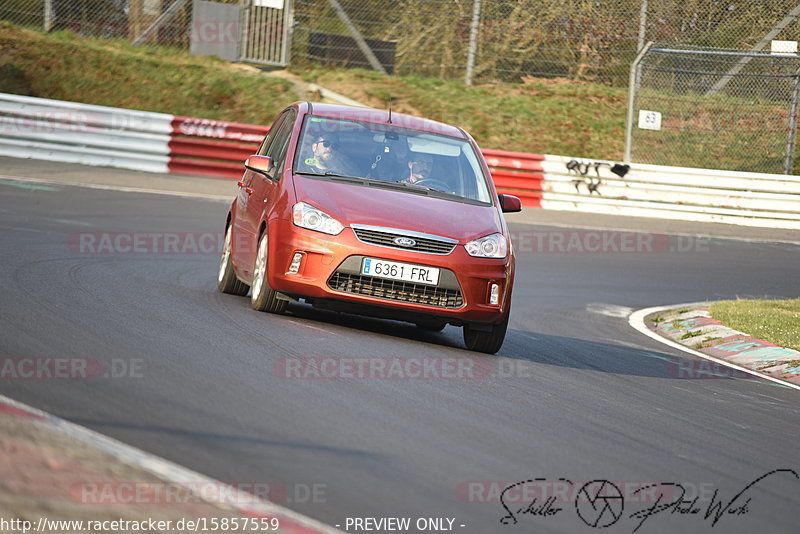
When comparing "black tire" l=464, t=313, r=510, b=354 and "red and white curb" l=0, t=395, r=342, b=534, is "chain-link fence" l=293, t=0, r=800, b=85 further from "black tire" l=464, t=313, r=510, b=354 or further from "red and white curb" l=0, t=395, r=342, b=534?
"red and white curb" l=0, t=395, r=342, b=534

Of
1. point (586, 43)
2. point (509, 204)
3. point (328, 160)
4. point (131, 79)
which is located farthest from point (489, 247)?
point (131, 79)

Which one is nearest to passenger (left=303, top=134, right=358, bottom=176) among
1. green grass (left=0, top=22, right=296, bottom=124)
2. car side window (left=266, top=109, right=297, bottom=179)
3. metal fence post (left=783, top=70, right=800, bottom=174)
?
car side window (left=266, top=109, right=297, bottom=179)

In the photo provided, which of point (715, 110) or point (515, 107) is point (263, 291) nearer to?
point (715, 110)

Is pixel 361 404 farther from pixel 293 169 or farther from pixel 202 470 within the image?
pixel 293 169

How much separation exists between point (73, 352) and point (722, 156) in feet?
62.5

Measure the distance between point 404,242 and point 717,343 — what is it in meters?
4.59

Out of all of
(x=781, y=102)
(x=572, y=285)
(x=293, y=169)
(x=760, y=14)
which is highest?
(x=760, y=14)

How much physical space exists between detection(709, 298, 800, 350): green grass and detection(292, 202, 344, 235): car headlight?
191 inches

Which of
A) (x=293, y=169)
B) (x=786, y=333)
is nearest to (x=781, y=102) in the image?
(x=786, y=333)

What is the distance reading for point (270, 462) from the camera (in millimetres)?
4570

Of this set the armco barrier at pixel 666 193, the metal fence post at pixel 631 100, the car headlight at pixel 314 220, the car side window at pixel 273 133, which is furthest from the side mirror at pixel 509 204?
the metal fence post at pixel 631 100

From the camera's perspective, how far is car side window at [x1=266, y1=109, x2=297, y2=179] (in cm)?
937
